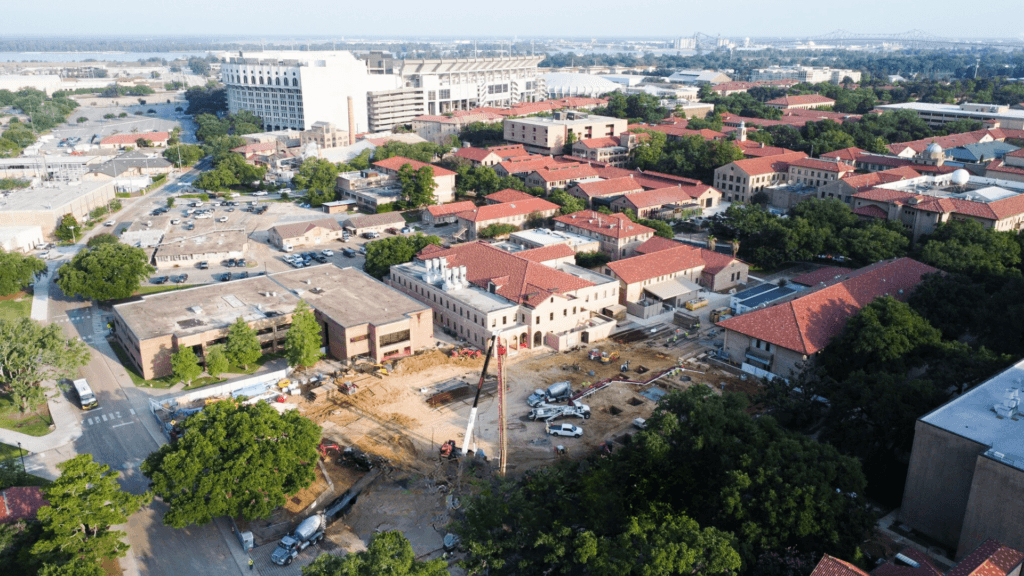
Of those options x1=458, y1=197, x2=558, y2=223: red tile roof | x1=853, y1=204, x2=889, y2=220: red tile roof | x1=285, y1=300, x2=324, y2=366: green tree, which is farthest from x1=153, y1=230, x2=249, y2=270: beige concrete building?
x1=853, y1=204, x2=889, y2=220: red tile roof

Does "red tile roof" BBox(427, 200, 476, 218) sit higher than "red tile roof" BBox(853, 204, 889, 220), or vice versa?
"red tile roof" BBox(853, 204, 889, 220)

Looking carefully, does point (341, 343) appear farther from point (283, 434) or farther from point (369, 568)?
point (369, 568)

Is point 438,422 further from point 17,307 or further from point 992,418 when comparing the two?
point 17,307

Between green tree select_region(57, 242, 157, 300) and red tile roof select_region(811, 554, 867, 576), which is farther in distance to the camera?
green tree select_region(57, 242, 157, 300)

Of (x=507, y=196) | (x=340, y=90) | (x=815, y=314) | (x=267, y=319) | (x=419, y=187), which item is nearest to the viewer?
(x=815, y=314)

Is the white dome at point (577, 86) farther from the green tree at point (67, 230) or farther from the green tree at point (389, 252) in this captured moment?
the green tree at point (389, 252)

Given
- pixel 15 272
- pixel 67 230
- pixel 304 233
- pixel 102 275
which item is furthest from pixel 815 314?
pixel 67 230

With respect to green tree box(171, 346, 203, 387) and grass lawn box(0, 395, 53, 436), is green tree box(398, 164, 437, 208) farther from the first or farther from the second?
grass lawn box(0, 395, 53, 436)
